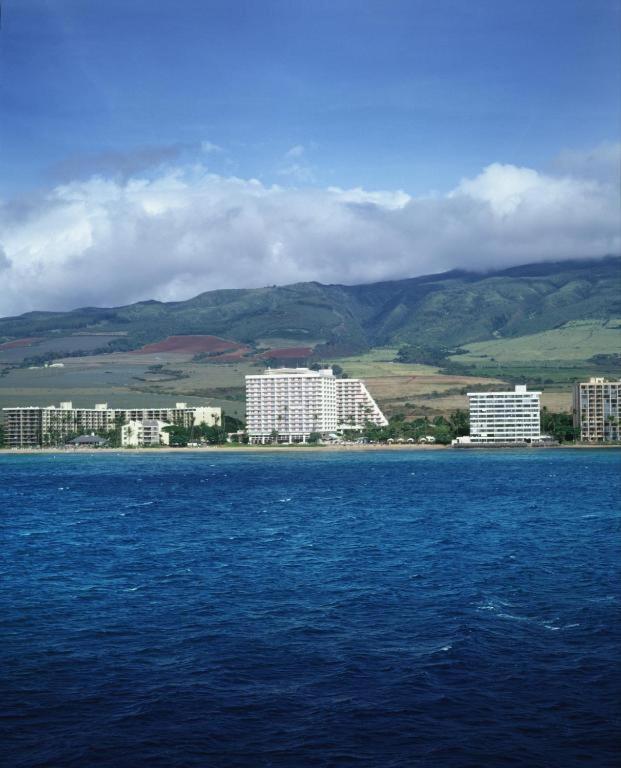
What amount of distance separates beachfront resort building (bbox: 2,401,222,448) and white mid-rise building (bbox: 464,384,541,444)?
41.6m

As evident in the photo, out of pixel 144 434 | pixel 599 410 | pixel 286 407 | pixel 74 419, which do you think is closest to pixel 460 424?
pixel 599 410

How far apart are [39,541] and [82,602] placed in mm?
13035

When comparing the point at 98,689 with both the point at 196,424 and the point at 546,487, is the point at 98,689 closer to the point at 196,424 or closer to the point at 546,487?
the point at 546,487

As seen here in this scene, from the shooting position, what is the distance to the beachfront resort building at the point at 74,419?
507 ft

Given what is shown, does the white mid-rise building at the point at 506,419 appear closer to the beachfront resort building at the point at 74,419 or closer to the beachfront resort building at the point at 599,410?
the beachfront resort building at the point at 599,410

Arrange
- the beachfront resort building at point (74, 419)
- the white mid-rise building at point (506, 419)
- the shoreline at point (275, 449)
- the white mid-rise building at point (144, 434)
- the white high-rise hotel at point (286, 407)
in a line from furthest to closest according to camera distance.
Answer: the beachfront resort building at point (74, 419) < the white mid-rise building at point (144, 434) < the white high-rise hotel at point (286, 407) < the white mid-rise building at point (506, 419) < the shoreline at point (275, 449)

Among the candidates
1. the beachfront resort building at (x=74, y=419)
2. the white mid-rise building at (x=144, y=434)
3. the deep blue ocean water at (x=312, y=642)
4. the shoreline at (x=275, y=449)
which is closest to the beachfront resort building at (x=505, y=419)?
the shoreline at (x=275, y=449)

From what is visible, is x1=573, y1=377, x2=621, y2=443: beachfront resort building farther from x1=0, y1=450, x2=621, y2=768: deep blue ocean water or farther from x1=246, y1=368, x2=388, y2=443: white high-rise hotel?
x1=0, y1=450, x2=621, y2=768: deep blue ocean water

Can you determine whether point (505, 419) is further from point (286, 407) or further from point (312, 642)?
point (312, 642)

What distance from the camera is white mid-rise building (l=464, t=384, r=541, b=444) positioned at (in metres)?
139

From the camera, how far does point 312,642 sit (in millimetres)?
20000

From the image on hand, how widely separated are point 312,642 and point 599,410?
12197 centimetres

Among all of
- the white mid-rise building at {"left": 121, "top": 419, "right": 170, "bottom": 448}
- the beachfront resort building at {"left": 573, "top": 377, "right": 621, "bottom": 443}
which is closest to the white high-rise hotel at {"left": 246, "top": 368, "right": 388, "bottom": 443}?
the white mid-rise building at {"left": 121, "top": 419, "right": 170, "bottom": 448}

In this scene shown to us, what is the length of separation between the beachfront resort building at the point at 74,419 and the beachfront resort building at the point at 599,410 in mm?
54741
